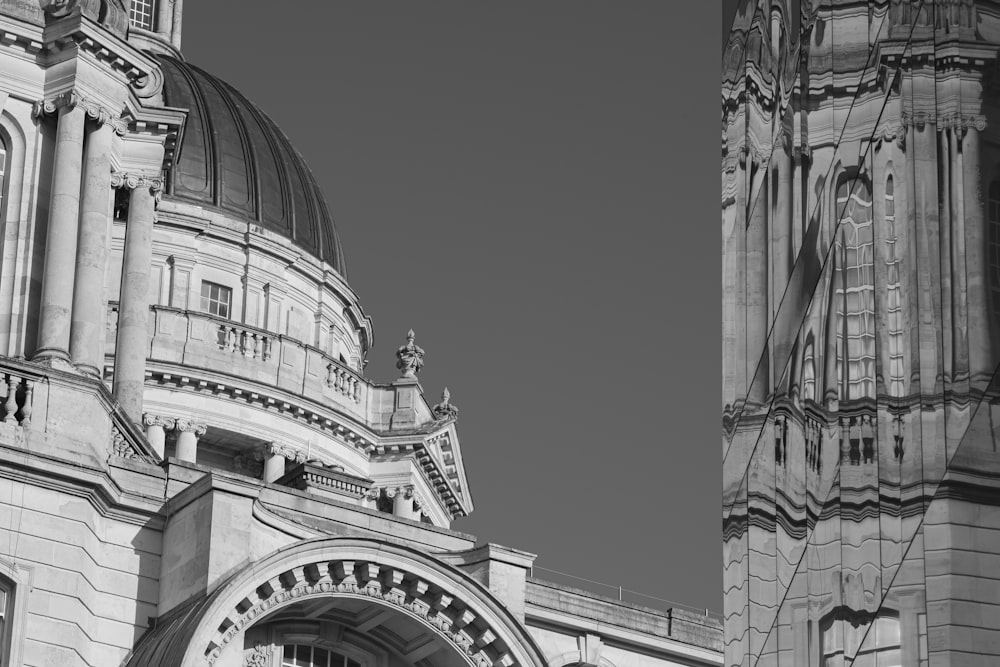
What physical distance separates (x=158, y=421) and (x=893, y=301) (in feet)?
149

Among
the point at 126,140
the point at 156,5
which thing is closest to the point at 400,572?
the point at 126,140

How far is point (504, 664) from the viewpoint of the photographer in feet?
112

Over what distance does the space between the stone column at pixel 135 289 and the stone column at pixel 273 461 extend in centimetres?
1774

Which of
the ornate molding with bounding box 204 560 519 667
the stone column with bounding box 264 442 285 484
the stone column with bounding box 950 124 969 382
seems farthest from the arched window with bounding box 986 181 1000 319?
the stone column with bounding box 264 442 285 484

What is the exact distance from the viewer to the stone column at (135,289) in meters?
40.1

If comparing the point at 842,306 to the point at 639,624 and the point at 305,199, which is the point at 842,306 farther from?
the point at 305,199

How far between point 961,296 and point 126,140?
29099 mm

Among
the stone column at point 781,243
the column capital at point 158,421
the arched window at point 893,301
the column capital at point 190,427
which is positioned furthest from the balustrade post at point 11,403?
the column capital at point 190,427

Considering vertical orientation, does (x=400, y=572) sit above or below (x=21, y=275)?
below

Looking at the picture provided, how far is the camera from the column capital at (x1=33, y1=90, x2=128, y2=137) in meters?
36.8

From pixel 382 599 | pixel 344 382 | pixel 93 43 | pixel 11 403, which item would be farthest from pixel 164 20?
pixel 382 599

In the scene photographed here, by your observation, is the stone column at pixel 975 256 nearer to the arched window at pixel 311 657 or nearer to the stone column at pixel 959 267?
the stone column at pixel 959 267

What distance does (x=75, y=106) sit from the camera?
36.8 m

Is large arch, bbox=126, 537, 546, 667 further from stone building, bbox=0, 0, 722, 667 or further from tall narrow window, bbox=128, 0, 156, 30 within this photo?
tall narrow window, bbox=128, 0, 156, 30
